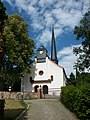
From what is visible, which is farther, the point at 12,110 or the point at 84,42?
the point at 84,42

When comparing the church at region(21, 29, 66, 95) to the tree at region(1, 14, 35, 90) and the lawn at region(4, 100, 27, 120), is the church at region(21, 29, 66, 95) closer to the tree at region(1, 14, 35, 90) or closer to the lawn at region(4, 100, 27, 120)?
the tree at region(1, 14, 35, 90)

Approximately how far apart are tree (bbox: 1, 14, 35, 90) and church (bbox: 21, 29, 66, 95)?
6.31 metres

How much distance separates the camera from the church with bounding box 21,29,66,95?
55.4 metres

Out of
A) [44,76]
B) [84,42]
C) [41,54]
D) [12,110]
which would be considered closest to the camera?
[12,110]

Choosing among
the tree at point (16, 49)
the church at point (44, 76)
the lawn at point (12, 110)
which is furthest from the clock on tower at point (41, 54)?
the lawn at point (12, 110)

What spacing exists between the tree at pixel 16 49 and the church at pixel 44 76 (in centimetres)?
631

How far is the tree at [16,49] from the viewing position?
46.7m

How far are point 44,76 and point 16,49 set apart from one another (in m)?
11.7

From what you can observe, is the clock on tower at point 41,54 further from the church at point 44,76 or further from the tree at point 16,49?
the tree at point 16,49

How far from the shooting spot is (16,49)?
47719 mm

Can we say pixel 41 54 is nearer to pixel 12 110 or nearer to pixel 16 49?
pixel 16 49

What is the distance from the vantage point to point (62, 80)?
181ft

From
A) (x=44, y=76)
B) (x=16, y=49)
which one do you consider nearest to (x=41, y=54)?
(x=44, y=76)

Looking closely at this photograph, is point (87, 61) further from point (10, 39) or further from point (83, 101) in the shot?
point (83, 101)
